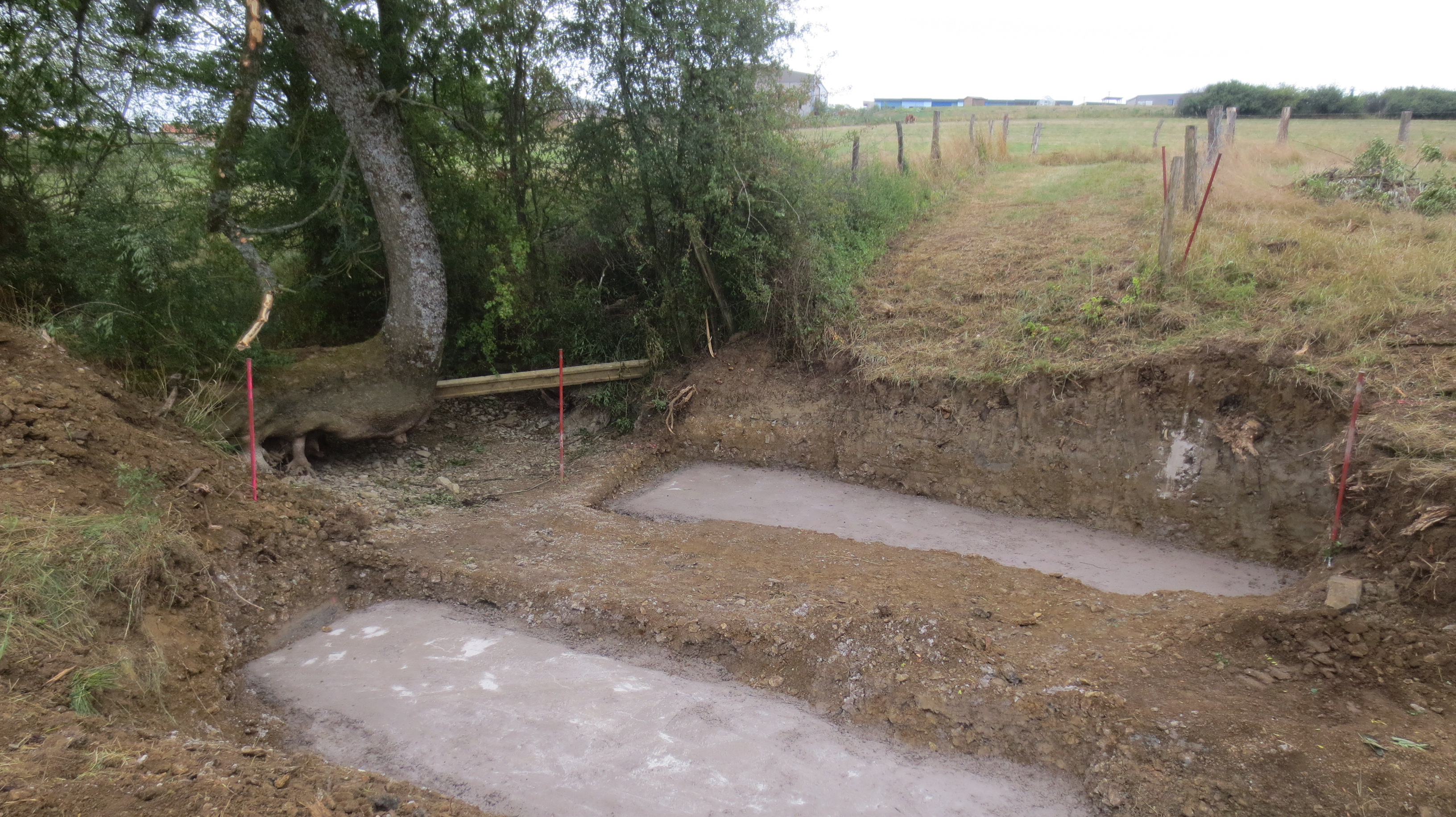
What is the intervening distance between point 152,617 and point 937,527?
223 inches

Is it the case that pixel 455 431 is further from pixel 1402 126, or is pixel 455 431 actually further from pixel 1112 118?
pixel 1112 118

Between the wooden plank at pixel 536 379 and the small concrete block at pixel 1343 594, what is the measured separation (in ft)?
21.4

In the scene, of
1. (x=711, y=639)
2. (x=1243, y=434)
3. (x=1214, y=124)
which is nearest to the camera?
(x=711, y=639)

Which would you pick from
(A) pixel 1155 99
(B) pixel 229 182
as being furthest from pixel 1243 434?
(A) pixel 1155 99

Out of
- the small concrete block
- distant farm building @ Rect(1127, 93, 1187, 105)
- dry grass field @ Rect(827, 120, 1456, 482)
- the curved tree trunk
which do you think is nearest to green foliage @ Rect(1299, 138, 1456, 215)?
dry grass field @ Rect(827, 120, 1456, 482)

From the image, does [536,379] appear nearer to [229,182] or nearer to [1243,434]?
[229,182]

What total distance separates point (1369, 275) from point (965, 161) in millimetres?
9291

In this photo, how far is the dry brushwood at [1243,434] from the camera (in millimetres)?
5938

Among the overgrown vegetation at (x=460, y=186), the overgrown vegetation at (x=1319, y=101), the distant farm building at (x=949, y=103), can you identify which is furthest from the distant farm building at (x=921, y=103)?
Result: the overgrown vegetation at (x=460, y=186)

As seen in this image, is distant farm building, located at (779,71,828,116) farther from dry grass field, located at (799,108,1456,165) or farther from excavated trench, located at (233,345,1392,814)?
excavated trench, located at (233,345,1392,814)

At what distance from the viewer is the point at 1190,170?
8.22 meters

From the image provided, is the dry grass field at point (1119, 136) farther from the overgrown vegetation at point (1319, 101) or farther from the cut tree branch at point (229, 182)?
the cut tree branch at point (229, 182)

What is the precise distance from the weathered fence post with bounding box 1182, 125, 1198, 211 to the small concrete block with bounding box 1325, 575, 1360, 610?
16.6 feet

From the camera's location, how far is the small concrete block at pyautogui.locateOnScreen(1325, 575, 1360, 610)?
4.46m
